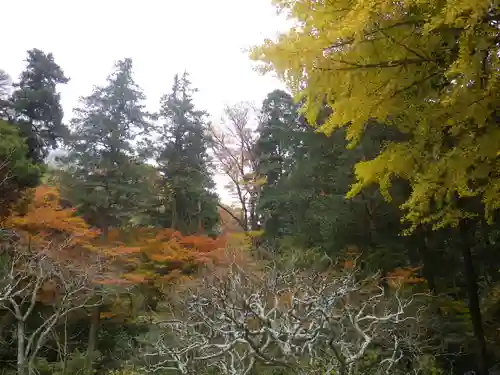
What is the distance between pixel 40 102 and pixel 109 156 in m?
3.10

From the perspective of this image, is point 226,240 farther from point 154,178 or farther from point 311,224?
point 154,178

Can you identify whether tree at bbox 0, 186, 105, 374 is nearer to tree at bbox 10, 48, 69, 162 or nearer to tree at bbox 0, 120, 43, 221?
tree at bbox 0, 120, 43, 221

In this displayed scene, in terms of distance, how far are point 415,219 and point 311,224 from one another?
29.9ft

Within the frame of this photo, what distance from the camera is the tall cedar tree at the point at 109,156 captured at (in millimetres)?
14875

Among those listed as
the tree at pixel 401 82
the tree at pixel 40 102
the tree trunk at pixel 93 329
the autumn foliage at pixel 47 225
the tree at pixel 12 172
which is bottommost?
the tree trunk at pixel 93 329

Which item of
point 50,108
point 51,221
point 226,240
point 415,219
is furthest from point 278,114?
point 415,219

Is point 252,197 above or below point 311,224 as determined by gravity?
above

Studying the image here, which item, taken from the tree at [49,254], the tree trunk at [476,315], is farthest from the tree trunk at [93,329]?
the tree trunk at [476,315]

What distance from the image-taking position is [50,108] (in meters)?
14.9

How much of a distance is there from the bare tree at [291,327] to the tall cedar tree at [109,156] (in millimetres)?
6562

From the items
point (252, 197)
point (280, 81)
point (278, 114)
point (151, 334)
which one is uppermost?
point (278, 114)

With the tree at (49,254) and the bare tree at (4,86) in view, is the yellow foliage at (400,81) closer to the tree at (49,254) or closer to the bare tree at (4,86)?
the tree at (49,254)

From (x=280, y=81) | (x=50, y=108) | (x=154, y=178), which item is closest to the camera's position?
(x=280, y=81)

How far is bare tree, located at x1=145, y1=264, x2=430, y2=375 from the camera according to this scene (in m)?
4.19
